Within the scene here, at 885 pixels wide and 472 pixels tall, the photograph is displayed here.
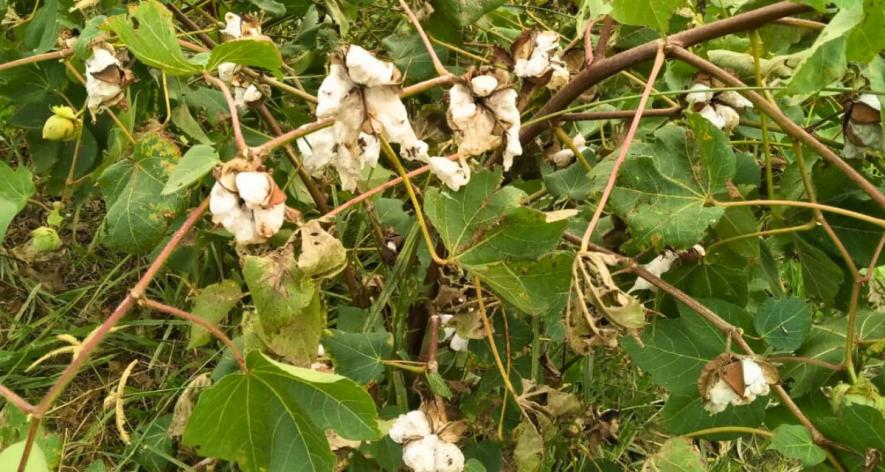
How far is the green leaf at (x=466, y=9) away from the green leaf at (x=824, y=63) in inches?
16.2

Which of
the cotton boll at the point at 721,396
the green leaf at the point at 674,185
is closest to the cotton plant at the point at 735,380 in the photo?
the cotton boll at the point at 721,396

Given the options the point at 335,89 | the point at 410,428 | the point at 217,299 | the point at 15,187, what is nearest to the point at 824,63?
the point at 335,89

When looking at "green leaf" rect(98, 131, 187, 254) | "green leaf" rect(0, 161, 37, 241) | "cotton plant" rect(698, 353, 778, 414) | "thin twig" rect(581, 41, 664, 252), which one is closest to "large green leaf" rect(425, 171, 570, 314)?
"thin twig" rect(581, 41, 664, 252)

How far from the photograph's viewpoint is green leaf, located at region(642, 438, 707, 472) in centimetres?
77

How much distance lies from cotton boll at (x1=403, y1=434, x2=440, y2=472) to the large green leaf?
6.3 inches

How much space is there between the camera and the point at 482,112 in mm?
656

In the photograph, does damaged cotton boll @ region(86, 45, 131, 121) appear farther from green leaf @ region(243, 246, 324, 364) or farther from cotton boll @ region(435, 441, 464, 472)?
cotton boll @ region(435, 441, 464, 472)

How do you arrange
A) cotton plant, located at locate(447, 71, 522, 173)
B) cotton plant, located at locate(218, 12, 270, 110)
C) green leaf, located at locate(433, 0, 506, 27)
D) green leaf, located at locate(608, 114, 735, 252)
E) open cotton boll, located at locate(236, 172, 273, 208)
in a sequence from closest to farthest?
open cotton boll, located at locate(236, 172, 273, 208) < cotton plant, located at locate(447, 71, 522, 173) < green leaf, located at locate(608, 114, 735, 252) < cotton plant, located at locate(218, 12, 270, 110) < green leaf, located at locate(433, 0, 506, 27)

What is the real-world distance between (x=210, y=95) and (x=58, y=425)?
0.69 metres

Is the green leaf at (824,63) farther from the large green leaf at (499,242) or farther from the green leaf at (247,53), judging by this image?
the green leaf at (247,53)

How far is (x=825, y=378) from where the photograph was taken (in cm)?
84

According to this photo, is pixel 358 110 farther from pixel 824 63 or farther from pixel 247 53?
pixel 824 63

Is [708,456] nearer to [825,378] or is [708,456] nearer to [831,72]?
[825,378]

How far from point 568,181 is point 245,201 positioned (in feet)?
1.56
